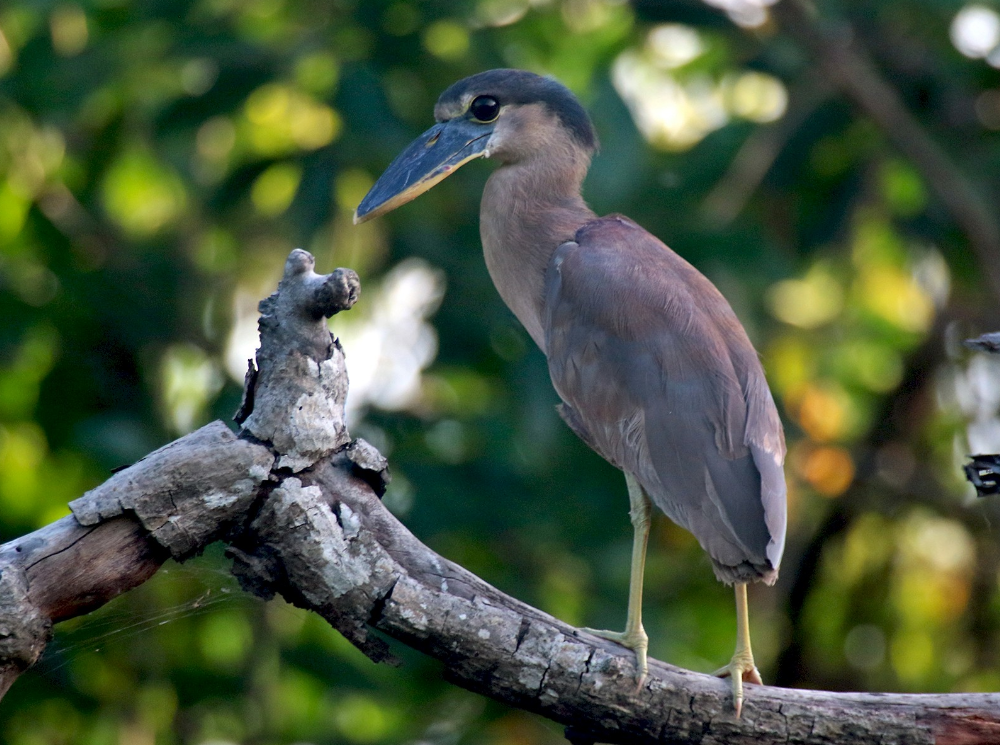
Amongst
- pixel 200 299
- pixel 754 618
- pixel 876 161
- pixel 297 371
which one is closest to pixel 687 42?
pixel 876 161

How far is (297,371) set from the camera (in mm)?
1867

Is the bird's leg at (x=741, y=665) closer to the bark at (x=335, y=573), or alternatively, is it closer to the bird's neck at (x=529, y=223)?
the bark at (x=335, y=573)

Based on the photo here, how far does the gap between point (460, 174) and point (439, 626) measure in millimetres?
2402

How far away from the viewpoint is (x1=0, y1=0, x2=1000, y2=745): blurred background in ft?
12.1

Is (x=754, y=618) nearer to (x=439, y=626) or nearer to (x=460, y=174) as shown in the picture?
(x=460, y=174)

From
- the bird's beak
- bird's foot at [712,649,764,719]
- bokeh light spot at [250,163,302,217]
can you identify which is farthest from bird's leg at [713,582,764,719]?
bokeh light spot at [250,163,302,217]

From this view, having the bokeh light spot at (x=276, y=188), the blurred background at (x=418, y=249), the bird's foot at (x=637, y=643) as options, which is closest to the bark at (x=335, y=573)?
the bird's foot at (x=637, y=643)

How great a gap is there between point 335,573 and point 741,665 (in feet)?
2.85

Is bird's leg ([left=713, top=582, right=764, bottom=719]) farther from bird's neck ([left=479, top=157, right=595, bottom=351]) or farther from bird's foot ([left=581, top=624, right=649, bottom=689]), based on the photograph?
bird's neck ([left=479, top=157, right=595, bottom=351])

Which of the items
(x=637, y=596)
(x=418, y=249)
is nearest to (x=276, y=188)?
(x=418, y=249)

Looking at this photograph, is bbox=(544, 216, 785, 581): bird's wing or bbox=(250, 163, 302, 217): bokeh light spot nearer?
bbox=(544, 216, 785, 581): bird's wing

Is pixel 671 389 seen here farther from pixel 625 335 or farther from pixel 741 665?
pixel 741 665

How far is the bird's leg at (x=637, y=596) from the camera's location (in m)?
2.07

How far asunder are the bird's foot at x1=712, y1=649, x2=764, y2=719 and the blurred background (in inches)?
39.2
